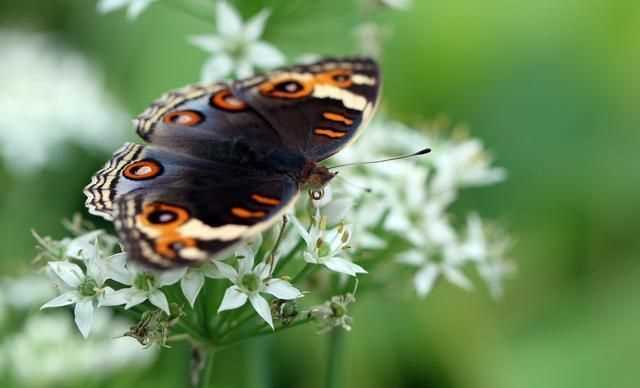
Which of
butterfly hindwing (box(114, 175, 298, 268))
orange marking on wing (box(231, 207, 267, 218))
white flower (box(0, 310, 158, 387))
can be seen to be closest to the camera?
butterfly hindwing (box(114, 175, 298, 268))

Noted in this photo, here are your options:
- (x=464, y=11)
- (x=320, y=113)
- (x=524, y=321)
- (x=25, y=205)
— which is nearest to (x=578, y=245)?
(x=524, y=321)

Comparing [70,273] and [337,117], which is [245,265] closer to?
[70,273]

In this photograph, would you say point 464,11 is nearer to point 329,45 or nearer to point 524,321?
point 329,45

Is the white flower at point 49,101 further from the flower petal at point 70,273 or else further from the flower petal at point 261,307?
the flower petal at point 261,307

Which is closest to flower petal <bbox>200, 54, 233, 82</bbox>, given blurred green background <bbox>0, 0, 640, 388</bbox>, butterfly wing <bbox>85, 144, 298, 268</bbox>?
blurred green background <bbox>0, 0, 640, 388</bbox>

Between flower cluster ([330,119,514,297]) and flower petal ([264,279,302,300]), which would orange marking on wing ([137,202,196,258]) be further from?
flower cluster ([330,119,514,297])
